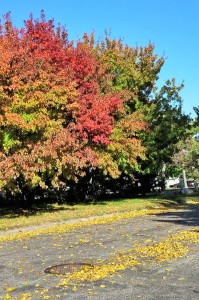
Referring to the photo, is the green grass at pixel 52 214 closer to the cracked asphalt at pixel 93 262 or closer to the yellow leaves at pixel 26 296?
the cracked asphalt at pixel 93 262

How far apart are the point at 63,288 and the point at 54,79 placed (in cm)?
1434

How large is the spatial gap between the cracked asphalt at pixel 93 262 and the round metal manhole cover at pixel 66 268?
7.4 inches

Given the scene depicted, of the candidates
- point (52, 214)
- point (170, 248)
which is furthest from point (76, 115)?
point (170, 248)

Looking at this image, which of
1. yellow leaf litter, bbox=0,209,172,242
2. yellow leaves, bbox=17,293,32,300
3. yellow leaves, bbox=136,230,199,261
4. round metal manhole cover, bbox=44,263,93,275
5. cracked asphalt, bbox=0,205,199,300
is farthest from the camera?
yellow leaf litter, bbox=0,209,172,242

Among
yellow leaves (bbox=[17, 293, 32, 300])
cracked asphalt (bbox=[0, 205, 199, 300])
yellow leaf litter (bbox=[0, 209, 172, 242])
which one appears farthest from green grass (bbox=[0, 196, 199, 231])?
yellow leaves (bbox=[17, 293, 32, 300])

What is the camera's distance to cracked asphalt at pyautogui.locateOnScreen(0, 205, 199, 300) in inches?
251

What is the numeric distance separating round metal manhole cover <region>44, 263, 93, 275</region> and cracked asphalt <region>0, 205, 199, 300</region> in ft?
0.62

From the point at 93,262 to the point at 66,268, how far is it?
80 cm

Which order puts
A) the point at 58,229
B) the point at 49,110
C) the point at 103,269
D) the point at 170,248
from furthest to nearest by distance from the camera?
the point at 49,110, the point at 58,229, the point at 170,248, the point at 103,269

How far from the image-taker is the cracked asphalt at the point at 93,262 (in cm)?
637

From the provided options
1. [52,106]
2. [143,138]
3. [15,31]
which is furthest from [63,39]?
[143,138]

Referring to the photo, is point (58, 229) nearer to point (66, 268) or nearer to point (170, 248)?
point (170, 248)

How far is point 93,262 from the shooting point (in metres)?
8.84

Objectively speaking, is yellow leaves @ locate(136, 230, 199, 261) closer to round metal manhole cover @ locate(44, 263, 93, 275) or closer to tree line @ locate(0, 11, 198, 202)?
round metal manhole cover @ locate(44, 263, 93, 275)
